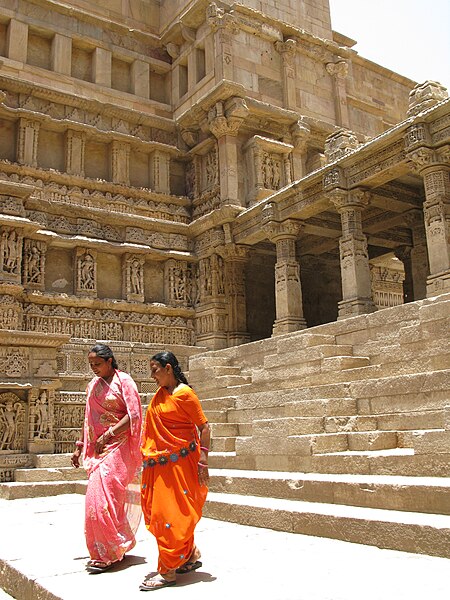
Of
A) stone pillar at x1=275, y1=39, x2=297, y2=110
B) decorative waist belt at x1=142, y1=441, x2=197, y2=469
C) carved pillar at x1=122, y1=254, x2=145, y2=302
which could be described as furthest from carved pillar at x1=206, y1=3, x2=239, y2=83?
decorative waist belt at x1=142, y1=441, x2=197, y2=469

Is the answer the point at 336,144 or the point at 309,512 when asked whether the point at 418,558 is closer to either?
the point at 309,512

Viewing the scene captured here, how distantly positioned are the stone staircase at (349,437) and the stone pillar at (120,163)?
320 inches

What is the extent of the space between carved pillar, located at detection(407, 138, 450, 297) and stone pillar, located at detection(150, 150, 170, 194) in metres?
8.23

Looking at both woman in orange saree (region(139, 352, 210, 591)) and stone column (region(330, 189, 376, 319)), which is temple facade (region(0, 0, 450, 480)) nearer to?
stone column (region(330, 189, 376, 319))

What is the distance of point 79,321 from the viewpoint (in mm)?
15227

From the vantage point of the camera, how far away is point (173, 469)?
14.1 feet

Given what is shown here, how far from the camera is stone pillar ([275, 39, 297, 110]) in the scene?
18.1 metres

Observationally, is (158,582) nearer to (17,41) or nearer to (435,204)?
(435,204)

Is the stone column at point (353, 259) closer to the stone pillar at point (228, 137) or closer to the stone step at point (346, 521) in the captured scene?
the stone pillar at point (228, 137)

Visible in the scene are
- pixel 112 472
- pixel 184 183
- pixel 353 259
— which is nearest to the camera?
pixel 112 472

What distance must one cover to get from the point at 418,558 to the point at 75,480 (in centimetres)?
792

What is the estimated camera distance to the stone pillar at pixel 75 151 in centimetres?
1659

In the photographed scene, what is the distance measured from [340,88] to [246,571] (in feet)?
58.5

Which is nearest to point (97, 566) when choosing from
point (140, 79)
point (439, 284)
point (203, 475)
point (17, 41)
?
point (203, 475)
